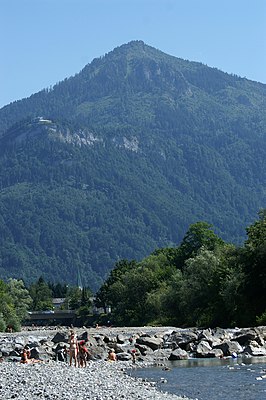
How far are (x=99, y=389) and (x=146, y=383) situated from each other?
636cm

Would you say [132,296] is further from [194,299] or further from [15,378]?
[15,378]

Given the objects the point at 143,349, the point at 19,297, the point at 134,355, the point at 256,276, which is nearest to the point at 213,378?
the point at 134,355

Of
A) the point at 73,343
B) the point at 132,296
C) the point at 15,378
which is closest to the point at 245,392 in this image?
the point at 15,378

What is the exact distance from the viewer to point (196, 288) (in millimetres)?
98438

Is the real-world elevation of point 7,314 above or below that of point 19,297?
below

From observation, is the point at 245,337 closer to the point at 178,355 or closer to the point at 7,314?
the point at 178,355

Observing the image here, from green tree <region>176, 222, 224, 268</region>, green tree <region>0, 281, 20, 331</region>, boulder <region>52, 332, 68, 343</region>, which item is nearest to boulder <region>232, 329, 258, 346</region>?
boulder <region>52, 332, 68, 343</region>

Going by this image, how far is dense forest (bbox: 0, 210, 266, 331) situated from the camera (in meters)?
79.6

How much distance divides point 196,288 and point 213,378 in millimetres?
53346

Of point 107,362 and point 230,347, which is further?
point 230,347

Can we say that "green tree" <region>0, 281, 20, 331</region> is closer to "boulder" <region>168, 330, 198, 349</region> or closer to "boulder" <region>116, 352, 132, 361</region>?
"boulder" <region>168, 330, 198, 349</region>

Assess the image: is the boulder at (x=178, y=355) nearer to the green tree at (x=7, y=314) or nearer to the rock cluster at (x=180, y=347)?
the rock cluster at (x=180, y=347)

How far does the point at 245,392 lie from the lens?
3881 centimetres

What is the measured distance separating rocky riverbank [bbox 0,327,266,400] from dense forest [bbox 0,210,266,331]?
876 centimetres
